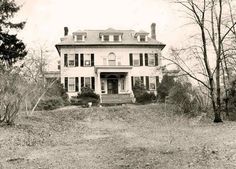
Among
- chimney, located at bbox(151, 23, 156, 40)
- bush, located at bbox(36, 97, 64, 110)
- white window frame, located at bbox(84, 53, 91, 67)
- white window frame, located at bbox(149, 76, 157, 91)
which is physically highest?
chimney, located at bbox(151, 23, 156, 40)

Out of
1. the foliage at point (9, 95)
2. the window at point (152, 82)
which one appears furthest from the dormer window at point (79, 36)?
the foliage at point (9, 95)

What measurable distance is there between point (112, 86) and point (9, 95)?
77.2 feet

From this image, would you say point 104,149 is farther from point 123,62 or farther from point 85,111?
point 123,62

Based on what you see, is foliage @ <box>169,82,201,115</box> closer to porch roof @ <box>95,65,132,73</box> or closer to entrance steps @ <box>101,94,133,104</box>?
entrance steps @ <box>101,94,133,104</box>

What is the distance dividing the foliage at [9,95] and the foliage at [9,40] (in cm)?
762

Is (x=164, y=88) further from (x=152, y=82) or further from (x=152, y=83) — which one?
(x=152, y=82)

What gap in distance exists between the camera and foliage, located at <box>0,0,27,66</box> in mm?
27109

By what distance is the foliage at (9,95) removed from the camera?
18.3 m

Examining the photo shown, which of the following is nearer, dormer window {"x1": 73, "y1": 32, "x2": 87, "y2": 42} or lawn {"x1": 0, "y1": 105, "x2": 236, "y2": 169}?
lawn {"x1": 0, "y1": 105, "x2": 236, "y2": 169}

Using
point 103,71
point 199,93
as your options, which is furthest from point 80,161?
point 103,71

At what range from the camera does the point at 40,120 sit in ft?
76.1

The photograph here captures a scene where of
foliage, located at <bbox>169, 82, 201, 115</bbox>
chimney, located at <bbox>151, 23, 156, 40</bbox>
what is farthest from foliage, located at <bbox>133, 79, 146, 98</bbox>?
foliage, located at <bbox>169, 82, 201, 115</bbox>

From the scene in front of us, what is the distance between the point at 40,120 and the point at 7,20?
9.14 meters

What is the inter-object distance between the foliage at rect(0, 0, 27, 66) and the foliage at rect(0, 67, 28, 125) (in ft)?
25.0
